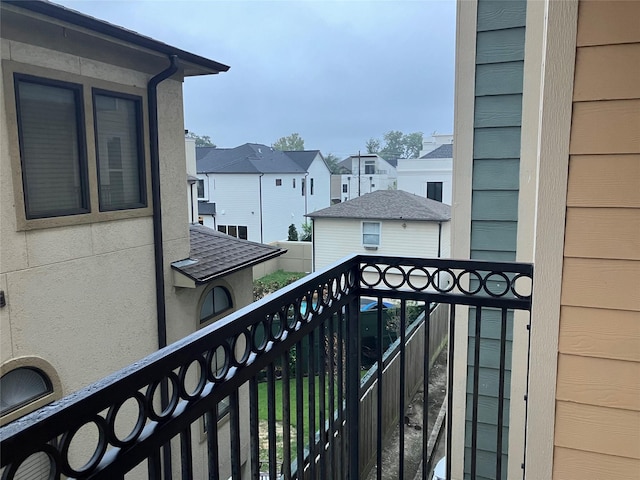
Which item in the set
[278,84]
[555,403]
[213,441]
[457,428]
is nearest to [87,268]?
[457,428]

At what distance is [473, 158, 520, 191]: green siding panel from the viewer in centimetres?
222

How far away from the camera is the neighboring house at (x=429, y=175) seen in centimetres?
1440

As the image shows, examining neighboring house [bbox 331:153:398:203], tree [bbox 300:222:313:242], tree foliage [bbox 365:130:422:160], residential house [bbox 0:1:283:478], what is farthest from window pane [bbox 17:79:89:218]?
tree foliage [bbox 365:130:422:160]

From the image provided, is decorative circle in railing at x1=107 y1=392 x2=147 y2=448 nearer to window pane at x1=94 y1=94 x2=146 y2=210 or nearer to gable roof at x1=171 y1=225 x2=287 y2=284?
window pane at x1=94 y1=94 x2=146 y2=210

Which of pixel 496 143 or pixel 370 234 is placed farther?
pixel 370 234

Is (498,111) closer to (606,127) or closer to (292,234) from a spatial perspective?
(606,127)

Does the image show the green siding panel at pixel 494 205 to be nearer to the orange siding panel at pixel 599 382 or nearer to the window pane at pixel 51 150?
the orange siding panel at pixel 599 382

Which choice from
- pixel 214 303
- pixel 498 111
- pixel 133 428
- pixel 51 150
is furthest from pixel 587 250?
pixel 214 303

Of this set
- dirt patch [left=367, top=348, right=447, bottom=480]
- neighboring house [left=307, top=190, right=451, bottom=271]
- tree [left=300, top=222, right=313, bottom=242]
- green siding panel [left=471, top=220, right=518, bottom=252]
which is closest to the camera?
green siding panel [left=471, top=220, right=518, bottom=252]

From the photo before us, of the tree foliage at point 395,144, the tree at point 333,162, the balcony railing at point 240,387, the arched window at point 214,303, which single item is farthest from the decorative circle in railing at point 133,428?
the tree foliage at point 395,144

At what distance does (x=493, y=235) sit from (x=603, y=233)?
4.08 ft

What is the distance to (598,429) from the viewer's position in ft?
3.59

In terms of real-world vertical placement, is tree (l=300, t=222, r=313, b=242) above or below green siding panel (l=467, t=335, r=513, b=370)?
below

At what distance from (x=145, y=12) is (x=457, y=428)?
467cm
